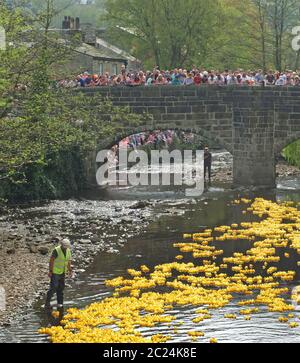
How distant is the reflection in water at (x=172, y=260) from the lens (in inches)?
874

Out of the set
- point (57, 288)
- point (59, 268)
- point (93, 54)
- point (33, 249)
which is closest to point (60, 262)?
point (59, 268)

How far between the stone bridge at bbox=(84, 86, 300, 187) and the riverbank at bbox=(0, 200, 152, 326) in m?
6.70

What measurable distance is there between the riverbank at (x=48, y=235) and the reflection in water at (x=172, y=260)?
2.25ft

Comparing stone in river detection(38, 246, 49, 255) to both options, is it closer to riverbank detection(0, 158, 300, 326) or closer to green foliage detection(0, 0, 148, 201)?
riverbank detection(0, 158, 300, 326)

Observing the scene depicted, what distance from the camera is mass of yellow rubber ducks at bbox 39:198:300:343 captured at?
22.4m

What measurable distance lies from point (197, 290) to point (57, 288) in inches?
172

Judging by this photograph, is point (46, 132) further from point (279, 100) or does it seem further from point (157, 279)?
point (279, 100)

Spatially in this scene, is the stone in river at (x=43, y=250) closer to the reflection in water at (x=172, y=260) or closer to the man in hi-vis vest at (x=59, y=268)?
the reflection in water at (x=172, y=260)

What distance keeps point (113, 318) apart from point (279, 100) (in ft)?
89.1

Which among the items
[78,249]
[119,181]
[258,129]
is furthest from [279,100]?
[78,249]

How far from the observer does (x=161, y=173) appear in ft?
189

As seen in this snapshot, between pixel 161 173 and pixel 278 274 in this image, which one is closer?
pixel 278 274

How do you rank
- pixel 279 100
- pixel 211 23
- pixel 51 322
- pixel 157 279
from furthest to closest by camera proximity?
pixel 211 23, pixel 279 100, pixel 157 279, pixel 51 322

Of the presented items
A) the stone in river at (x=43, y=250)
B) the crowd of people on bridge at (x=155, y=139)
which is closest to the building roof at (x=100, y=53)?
the crowd of people on bridge at (x=155, y=139)
